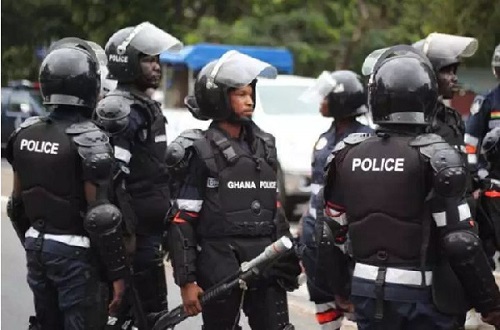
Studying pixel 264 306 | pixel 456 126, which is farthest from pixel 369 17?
pixel 264 306

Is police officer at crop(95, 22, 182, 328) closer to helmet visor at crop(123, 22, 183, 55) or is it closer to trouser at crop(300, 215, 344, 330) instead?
helmet visor at crop(123, 22, 183, 55)

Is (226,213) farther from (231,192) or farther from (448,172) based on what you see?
(448,172)

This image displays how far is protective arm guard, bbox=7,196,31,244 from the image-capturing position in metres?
5.91

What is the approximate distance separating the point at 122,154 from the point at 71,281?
1207 mm

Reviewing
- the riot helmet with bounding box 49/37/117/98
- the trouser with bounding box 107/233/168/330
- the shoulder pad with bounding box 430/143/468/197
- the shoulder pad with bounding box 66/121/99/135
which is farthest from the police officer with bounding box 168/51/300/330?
the shoulder pad with bounding box 430/143/468/197

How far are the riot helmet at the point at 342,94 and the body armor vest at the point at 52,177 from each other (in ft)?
7.99

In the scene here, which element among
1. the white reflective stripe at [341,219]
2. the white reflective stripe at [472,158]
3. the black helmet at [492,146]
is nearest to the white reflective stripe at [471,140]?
the white reflective stripe at [472,158]

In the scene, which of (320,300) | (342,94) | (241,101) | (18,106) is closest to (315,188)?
(342,94)

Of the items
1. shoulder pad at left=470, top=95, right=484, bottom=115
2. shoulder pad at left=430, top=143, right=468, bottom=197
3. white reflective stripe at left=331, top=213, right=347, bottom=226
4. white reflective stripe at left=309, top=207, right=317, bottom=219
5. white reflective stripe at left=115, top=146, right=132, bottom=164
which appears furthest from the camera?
shoulder pad at left=470, top=95, right=484, bottom=115

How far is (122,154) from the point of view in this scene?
655cm

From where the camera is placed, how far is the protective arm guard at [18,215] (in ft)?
19.4

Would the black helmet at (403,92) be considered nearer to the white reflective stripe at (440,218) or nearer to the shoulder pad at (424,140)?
the shoulder pad at (424,140)

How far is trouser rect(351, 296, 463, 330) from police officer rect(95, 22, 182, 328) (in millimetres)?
2062

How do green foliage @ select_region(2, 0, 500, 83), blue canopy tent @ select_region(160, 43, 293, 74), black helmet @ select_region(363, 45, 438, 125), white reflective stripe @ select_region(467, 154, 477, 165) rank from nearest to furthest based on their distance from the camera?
black helmet @ select_region(363, 45, 438, 125)
white reflective stripe @ select_region(467, 154, 477, 165)
blue canopy tent @ select_region(160, 43, 293, 74)
green foliage @ select_region(2, 0, 500, 83)
